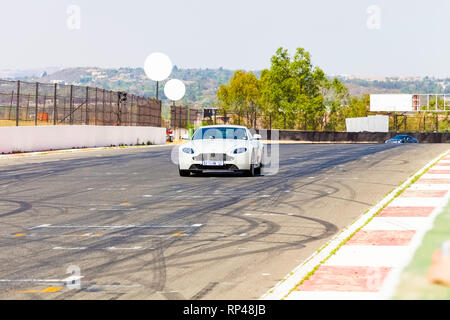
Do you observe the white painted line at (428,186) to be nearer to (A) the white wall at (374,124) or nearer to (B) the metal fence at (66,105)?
(B) the metal fence at (66,105)

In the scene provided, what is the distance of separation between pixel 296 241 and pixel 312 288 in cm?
280

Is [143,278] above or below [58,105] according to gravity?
below

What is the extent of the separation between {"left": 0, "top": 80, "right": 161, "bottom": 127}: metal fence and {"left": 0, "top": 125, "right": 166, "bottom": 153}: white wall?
0.65 metres

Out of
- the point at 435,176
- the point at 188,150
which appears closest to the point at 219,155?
the point at 188,150

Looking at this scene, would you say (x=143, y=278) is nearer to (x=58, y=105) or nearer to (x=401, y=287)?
(x=401, y=287)

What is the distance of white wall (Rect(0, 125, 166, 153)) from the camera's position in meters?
30.7

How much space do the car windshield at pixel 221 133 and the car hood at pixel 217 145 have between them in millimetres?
528

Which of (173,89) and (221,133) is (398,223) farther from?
(173,89)

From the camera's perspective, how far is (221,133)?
63.4 feet

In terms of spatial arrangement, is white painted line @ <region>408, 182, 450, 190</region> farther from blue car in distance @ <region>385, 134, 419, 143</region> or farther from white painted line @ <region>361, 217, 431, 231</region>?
blue car in distance @ <region>385, 134, 419, 143</region>

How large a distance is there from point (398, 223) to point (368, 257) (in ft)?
8.11

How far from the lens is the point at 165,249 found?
27.7 feet
